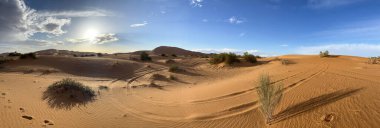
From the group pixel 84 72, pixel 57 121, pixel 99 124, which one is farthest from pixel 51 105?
pixel 84 72

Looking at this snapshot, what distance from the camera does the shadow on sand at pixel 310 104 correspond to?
234 inches

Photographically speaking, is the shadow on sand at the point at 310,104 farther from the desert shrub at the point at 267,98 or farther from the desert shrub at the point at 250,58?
the desert shrub at the point at 250,58

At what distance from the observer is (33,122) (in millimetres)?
6055

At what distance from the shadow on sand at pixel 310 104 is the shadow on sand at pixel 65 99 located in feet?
20.0

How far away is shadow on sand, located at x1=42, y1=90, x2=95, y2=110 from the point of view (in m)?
7.82

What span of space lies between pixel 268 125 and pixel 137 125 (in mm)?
3251

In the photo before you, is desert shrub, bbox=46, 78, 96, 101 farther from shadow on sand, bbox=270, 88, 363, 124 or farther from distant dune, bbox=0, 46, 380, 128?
shadow on sand, bbox=270, 88, 363, 124

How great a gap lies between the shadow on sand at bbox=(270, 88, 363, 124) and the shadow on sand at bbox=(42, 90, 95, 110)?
611cm

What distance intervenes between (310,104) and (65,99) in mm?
7709

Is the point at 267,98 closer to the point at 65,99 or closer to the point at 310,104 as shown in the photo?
the point at 310,104

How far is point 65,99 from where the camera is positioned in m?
8.46

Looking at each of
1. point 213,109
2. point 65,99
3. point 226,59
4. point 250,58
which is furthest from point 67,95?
point 250,58

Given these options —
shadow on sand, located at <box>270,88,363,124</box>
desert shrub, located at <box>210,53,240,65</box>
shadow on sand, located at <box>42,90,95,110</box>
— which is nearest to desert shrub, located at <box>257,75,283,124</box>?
shadow on sand, located at <box>270,88,363,124</box>

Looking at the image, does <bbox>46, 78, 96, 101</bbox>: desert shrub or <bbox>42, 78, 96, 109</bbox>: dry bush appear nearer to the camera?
<bbox>42, 78, 96, 109</bbox>: dry bush
